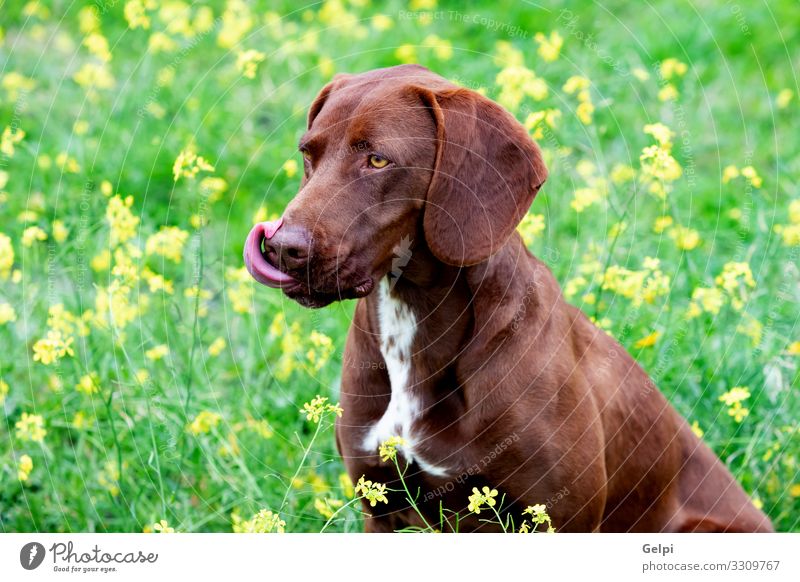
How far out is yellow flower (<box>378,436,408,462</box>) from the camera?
3.42 m

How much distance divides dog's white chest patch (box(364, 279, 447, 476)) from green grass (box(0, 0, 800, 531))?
515 mm

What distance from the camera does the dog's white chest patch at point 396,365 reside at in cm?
367

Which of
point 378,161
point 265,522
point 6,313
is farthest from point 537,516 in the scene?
point 6,313

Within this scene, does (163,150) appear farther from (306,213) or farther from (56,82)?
(306,213)

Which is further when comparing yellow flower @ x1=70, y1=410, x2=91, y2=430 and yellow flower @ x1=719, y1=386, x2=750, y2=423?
yellow flower @ x1=70, y1=410, x2=91, y2=430

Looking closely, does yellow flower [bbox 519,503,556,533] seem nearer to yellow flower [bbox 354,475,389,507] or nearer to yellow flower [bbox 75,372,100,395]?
yellow flower [bbox 354,475,389,507]

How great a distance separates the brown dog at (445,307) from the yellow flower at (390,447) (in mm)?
73

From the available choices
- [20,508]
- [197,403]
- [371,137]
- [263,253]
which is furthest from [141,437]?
[371,137]

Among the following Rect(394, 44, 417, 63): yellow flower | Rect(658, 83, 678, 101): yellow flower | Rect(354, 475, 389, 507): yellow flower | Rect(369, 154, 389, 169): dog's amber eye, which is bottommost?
Rect(354, 475, 389, 507): yellow flower

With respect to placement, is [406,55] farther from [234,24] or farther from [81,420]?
[81,420]

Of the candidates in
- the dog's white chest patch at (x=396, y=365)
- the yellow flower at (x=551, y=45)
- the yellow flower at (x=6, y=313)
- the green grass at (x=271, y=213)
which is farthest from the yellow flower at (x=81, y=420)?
the yellow flower at (x=551, y=45)

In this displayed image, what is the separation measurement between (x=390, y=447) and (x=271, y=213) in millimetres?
3007

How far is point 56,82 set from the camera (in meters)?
7.32
